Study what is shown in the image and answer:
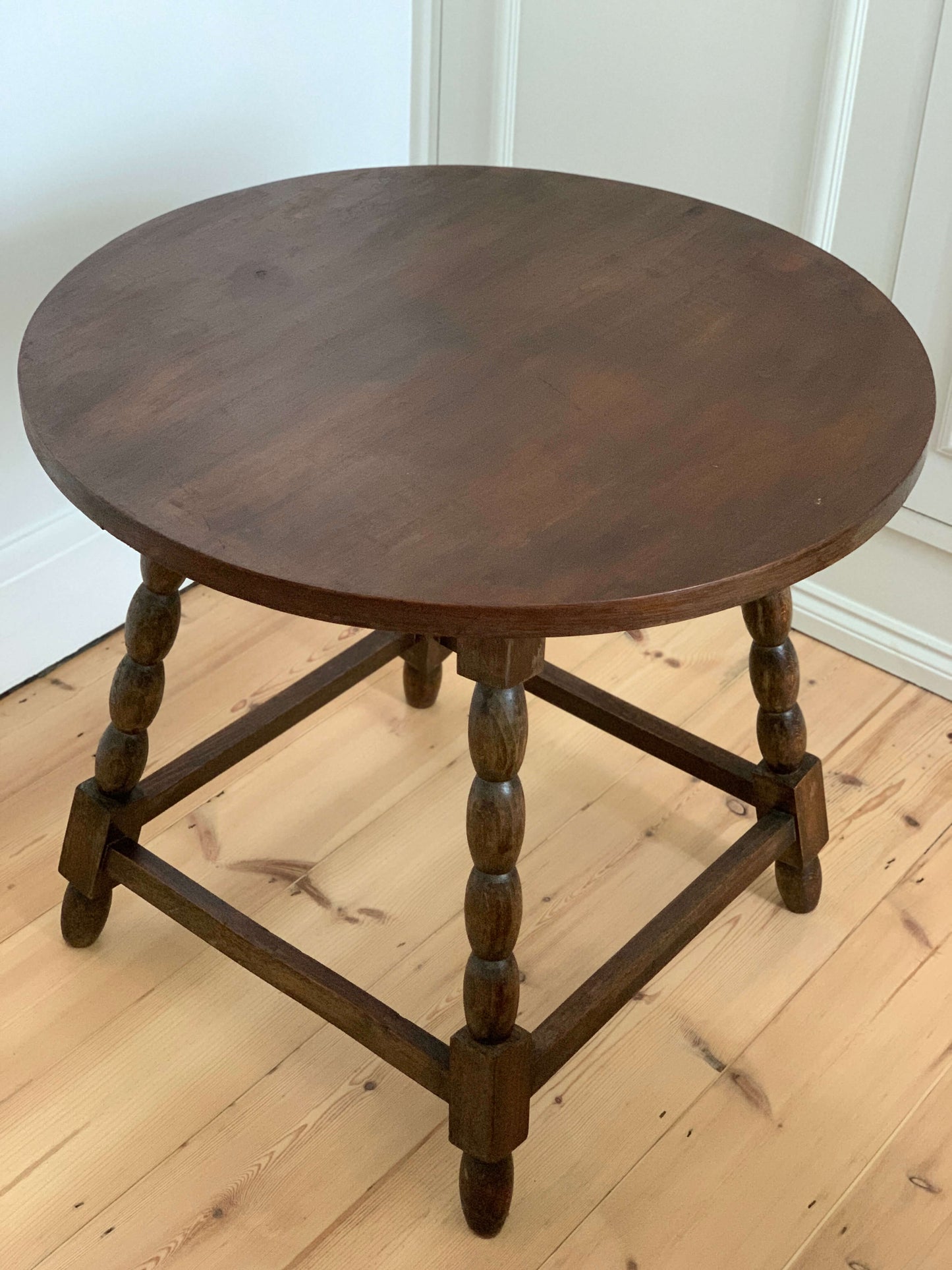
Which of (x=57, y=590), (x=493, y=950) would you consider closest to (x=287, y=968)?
(x=493, y=950)

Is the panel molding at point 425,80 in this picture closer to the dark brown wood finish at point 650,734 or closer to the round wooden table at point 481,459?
the round wooden table at point 481,459

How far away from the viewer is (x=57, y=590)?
155 centimetres

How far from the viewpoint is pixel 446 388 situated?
95 cm

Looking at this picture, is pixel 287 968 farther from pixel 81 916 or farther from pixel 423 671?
pixel 423 671

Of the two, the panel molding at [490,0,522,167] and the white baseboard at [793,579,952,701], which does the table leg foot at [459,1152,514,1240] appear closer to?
the white baseboard at [793,579,952,701]

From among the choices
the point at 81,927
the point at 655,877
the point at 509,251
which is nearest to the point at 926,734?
the point at 655,877

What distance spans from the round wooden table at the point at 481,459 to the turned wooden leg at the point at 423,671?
22 cm

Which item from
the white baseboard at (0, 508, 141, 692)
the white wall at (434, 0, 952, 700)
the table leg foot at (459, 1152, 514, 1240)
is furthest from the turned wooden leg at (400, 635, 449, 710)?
the table leg foot at (459, 1152, 514, 1240)

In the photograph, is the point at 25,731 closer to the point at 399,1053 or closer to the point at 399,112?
the point at 399,1053

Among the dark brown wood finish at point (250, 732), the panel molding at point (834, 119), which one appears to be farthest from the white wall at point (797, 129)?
the dark brown wood finish at point (250, 732)

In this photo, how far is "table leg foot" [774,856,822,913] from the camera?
1293 millimetres

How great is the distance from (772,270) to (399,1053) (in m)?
0.68

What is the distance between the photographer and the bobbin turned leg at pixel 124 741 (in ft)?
3.63

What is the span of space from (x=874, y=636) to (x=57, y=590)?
3.11 feet
